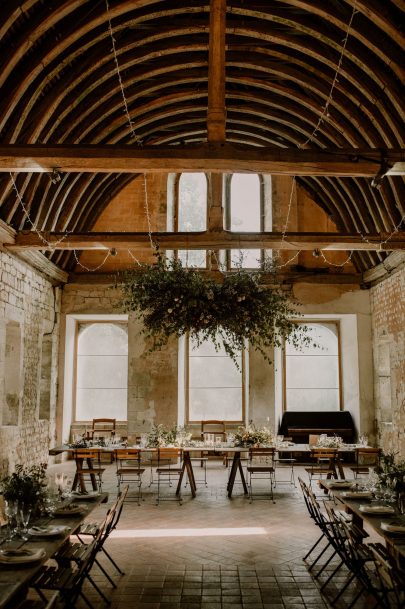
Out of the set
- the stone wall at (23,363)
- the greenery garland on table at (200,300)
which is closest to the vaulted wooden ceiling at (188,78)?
the stone wall at (23,363)

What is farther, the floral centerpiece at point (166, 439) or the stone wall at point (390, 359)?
the stone wall at point (390, 359)

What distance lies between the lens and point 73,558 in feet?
14.1

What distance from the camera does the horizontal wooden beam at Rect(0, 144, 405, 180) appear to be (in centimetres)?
590

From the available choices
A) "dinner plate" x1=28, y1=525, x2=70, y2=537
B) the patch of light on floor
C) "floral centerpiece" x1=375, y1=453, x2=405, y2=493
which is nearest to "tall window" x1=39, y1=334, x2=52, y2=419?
the patch of light on floor

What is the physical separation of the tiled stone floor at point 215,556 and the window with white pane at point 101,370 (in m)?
4.62

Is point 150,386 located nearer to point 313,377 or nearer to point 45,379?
point 45,379

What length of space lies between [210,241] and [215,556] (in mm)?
5141

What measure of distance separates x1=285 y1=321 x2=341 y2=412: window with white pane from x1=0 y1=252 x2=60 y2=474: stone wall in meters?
5.41

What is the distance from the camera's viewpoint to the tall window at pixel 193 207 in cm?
1328

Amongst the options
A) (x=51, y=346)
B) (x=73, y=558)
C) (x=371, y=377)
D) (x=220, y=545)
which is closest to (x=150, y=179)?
(x=51, y=346)

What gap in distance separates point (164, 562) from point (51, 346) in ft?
23.6

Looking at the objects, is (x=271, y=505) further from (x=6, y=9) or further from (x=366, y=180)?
(x=6, y=9)

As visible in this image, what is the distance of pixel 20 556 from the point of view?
3.62 meters

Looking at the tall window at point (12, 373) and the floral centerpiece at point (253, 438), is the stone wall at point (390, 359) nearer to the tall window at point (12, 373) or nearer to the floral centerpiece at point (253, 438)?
the floral centerpiece at point (253, 438)
